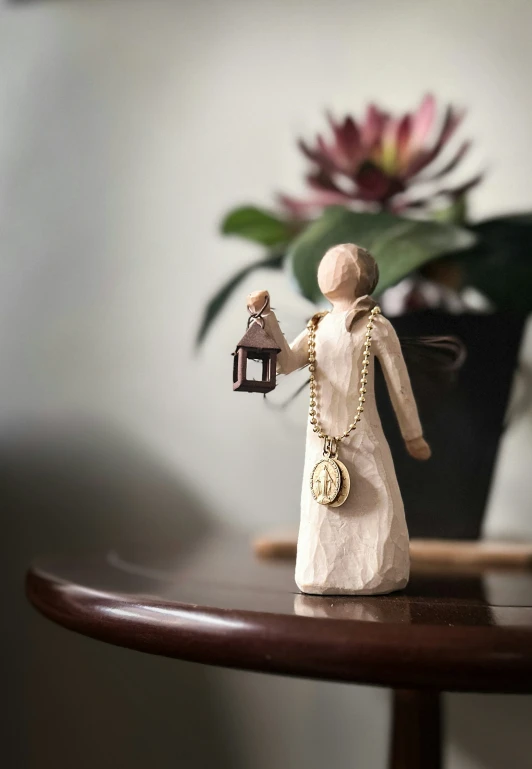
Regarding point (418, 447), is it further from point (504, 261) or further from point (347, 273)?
point (504, 261)

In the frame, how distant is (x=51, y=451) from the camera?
793 millimetres

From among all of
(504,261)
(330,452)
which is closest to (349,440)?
(330,452)

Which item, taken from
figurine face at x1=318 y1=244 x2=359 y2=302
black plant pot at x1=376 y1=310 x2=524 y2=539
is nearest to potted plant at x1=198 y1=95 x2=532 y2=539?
black plant pot at x1=376 y1=310 x2=524 y2=539

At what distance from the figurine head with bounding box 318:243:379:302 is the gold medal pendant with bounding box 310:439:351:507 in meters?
0.09

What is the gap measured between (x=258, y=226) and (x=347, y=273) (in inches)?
14.7

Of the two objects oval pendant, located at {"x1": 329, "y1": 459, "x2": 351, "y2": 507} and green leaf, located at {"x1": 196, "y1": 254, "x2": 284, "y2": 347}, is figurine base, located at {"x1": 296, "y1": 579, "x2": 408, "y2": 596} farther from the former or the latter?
green leaf, located at {"x1": 196, "y1": 254, "x2": 284, "y2": 347}

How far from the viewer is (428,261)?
61 centimetres

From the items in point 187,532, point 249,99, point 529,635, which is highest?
point 249,99

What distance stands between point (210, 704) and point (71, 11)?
854mm

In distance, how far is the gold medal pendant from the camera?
0.34 m

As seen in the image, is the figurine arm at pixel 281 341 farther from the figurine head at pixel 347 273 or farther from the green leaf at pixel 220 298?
the green leaf at pixel 220 298

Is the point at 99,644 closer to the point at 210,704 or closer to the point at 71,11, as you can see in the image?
the point at 210,704

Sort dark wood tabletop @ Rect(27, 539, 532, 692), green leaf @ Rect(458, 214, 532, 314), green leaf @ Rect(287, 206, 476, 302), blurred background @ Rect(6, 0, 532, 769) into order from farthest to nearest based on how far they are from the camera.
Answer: blurred background @ Rect(6, 0, 532, 769)
green leaf @ Rect(458, 214, 532, 314)
green leaf @ Rect(287, 206, 476, 302)
dark wood tabletop @ Rect(27, 539, 532, 692)

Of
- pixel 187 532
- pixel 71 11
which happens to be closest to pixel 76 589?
pixel 187 532
